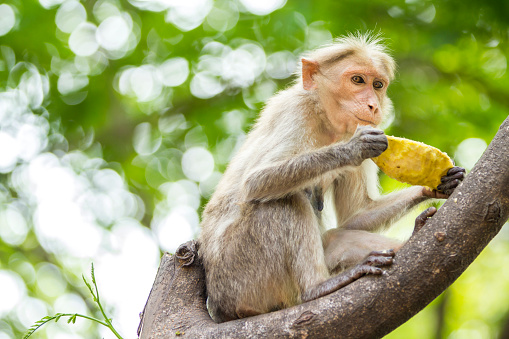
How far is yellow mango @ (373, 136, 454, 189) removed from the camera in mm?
4949

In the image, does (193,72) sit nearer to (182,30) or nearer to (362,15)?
(182,30)

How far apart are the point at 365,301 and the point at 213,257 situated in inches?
74.3

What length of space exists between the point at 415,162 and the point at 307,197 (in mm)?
1207

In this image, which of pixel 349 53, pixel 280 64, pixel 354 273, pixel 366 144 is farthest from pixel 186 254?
pixel 280 64

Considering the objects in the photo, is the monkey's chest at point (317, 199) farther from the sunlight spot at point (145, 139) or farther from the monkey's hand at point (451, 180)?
the sunlight spot at point (145, 139)

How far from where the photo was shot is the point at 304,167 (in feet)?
17.5

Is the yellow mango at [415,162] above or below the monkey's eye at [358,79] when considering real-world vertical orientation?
below

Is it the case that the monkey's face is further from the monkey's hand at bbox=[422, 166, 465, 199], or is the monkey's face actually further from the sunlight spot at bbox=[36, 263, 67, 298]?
the sunlight spot at bbox=[36, 263, 67, 298]

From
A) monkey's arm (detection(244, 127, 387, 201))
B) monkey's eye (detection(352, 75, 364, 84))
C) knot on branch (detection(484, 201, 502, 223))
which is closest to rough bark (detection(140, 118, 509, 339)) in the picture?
knot on branch (detection(484, 201, 502, 223))

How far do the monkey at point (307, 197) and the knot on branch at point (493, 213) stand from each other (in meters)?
0.48

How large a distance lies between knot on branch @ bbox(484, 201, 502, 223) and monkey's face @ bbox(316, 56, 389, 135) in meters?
2.13

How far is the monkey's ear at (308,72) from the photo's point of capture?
6.34 meters

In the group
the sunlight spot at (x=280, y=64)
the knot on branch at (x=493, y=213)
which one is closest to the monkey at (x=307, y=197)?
the knot on branch at (x=493, y=213)

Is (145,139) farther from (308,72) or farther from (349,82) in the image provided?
(349,82)
